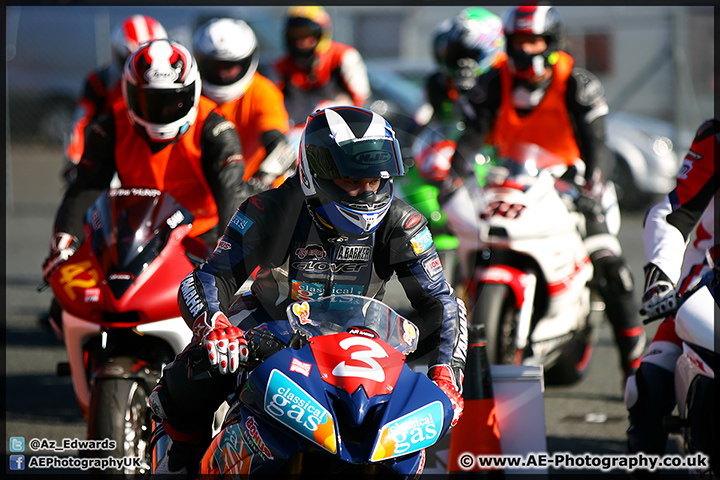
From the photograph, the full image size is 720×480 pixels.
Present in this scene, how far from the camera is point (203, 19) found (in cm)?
1459

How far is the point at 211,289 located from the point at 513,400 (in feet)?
4.99

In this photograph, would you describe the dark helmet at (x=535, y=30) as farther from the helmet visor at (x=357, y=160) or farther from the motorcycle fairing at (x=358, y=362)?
the motorcycle fairing at (x=358, y=362)

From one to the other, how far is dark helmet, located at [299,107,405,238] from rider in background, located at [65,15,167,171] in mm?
4278

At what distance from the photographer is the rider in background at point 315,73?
859 centimetres

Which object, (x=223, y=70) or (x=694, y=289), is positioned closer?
(x=694, y=289)

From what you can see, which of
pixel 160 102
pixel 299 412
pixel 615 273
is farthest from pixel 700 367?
pixel 160 102

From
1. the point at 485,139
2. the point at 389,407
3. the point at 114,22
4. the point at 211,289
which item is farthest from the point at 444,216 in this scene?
the point at 114,22

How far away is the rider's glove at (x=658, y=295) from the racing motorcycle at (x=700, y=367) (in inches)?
1.7

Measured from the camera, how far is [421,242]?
3.36 meters

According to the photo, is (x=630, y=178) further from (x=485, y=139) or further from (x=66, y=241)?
(x=66, y=241)

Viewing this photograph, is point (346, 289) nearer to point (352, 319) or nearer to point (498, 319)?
point (352, 319)

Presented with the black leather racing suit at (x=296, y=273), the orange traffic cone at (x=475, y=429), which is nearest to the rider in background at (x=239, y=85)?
the orange traffic cone at (x=475, y=429)

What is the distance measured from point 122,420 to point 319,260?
117cm

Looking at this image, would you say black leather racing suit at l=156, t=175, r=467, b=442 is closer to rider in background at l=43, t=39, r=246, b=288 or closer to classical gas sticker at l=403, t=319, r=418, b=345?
classical gas sticker at l=403, t=319, r=418, b=345
